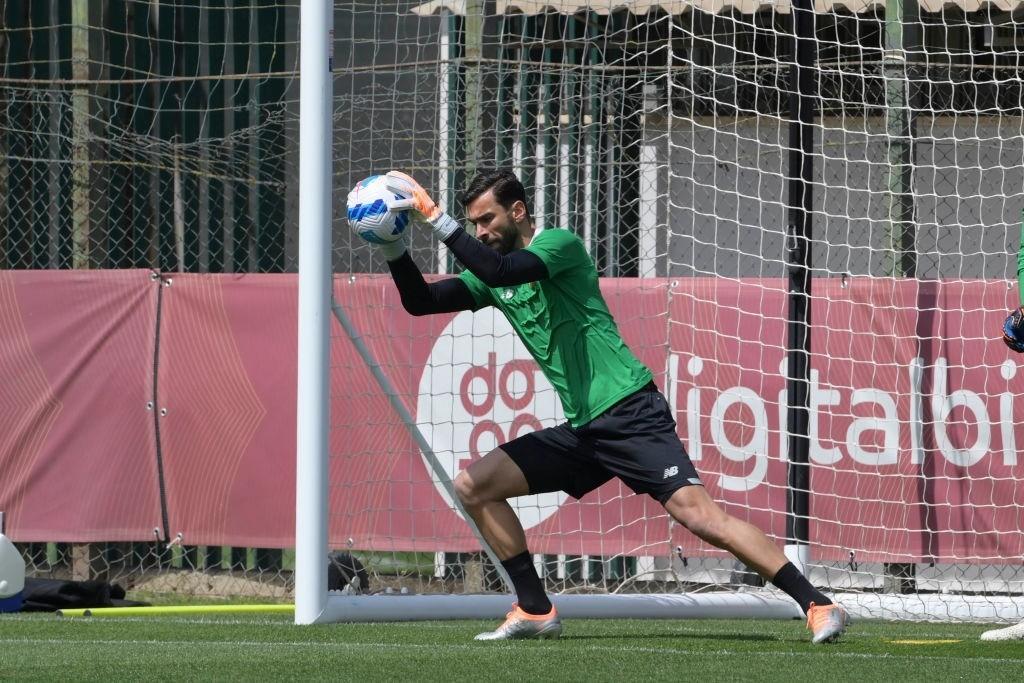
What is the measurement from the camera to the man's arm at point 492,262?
5500 mm

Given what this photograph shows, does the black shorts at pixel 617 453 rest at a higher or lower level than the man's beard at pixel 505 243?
lower

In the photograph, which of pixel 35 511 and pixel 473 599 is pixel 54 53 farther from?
pixel 473 599

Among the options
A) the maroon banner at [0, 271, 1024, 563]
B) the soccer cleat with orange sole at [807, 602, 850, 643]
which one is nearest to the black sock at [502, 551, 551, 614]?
the soccer cleat with orange sole at [807, 602, 850, 643]

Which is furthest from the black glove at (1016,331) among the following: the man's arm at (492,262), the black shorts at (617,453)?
the man's arm at (492,262)

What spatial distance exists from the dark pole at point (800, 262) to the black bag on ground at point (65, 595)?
3.34 meters

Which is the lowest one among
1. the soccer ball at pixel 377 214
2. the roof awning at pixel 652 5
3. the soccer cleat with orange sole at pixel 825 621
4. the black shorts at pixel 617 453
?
the soccer cleat with orange sole at pixel 825 621

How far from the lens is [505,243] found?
19.4ft

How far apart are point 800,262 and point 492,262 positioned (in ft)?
9.01

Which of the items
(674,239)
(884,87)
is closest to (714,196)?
(674,239)

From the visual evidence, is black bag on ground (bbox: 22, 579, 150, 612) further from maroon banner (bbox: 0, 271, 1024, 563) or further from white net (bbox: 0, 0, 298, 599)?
white net (bbox: 0, 0, 298, 599)

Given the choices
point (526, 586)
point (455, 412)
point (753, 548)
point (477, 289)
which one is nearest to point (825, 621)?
point (753, 548)

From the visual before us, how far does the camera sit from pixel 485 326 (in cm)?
862

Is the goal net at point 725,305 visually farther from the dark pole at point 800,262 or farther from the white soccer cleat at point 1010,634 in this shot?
the white soccer cleat at point 1010,634

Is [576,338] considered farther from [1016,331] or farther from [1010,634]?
[1010,634]
